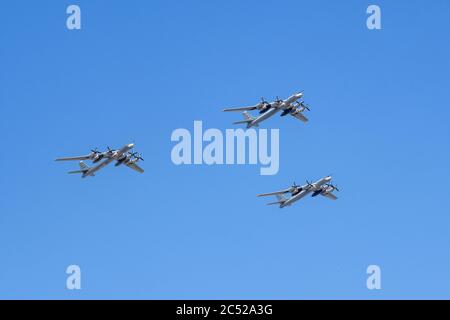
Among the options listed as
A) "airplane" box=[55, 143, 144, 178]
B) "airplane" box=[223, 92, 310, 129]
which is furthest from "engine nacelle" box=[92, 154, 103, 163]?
"airplane" box=[223, 92, 310, 129]

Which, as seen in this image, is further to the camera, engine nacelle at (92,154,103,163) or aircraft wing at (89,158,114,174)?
aircraft wing at (89,158,114,174)

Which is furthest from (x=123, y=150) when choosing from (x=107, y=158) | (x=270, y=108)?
(x=270, y=108)

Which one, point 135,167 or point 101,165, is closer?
point 101,165

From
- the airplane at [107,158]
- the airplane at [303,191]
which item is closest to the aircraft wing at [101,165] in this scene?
the airplane at [107,158]

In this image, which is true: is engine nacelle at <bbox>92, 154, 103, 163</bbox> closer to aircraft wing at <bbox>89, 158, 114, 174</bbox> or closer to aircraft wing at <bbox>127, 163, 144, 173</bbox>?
aircraft wing at <bbox>89, 158, 114, 174</bbox>

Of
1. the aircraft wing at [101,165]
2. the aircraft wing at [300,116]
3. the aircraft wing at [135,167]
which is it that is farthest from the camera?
the aircraft wing at [300,116]

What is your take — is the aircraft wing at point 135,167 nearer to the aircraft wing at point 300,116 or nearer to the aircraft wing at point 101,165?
the aircraft wing at point 101,165

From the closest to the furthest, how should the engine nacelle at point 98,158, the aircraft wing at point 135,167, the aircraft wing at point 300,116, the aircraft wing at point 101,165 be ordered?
the engine nacelle at point 98,158 → the aircraft wing at point 101,165 → the aircraft wing at point 135,167 → the aircraft wing at point 300,116

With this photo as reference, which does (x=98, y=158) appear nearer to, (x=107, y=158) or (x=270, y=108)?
(x=107, y=158)

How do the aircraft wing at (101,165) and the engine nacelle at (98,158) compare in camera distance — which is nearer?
the engine nacelle at (98,158)
